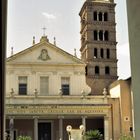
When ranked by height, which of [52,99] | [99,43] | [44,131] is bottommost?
[44,131]

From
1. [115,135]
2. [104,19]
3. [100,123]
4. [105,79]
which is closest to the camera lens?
[115,135]

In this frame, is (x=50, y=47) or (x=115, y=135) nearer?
(x=115, y=135)

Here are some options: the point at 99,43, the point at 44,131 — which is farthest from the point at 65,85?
the point at 99,43

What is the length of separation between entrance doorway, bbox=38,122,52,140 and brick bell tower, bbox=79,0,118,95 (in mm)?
11780

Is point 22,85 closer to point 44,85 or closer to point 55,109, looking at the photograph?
point 44,85

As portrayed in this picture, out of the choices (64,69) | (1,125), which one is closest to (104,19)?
(64,69)

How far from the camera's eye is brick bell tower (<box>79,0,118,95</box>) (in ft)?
165

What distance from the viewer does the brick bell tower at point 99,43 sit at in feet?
165

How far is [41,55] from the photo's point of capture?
128 ft

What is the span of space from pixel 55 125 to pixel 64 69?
16.4 feet

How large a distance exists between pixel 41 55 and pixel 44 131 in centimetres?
650

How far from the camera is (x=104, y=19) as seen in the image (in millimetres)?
53969

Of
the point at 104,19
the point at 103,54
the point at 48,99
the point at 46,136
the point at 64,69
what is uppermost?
the point at 104,19

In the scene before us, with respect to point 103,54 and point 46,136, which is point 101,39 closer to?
point 103,54
